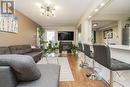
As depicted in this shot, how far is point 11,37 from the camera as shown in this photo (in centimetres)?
561

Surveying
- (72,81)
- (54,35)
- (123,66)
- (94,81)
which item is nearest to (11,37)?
(72,81)

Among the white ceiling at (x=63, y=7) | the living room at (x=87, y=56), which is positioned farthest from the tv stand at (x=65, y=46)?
the white ceiling at (x=63, y=7)

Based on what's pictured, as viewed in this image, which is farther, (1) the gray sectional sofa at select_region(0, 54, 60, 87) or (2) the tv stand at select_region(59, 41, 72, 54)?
(2) the tv stand at select_region(59, 41, 72, 54)

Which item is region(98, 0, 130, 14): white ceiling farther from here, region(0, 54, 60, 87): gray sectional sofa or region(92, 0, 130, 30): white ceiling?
region(0, 54, 60, 87): gray sectional sofa

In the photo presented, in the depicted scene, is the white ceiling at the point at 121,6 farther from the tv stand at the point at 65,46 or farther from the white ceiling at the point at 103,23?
the tv stand at the point at 65,46

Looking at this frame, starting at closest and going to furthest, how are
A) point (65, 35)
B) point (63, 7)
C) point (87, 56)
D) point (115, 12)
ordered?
point (115, 12) < point (87, 56) < point (63, 7) < point (65, 35)

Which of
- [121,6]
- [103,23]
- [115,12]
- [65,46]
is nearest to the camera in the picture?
[121,6]

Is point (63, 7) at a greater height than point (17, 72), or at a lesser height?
greater

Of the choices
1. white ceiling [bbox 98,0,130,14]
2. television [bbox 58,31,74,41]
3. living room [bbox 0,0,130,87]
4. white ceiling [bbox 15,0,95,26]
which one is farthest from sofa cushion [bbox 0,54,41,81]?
television [bbox 58,31,74,41]

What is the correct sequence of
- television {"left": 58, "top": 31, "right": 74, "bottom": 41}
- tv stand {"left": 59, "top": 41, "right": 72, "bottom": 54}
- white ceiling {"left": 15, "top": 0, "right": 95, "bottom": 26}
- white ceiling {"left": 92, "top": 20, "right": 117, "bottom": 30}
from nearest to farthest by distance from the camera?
white ceiling {"left": 92, "top": 20, "right": 117, "bottom": 30} → white ceiling {"left": 15, "top": 0, "right": 95, "bottom": 26} → tv stand {"left": 59, "top": 41, "right": 72, "bottom": 54} → television {"left": 58, "top": 31, "right": 74, "bottom": 41}

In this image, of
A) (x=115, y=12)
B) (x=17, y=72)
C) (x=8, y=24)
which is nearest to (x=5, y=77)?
(x=17, y=72)

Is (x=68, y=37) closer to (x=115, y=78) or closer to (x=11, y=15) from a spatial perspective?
(x=11, y=15)

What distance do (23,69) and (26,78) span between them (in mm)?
198

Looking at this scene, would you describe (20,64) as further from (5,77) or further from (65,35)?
(65,35)
